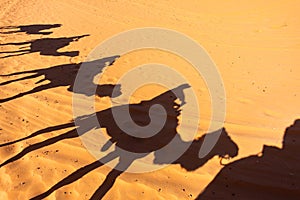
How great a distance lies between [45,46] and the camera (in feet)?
31.7

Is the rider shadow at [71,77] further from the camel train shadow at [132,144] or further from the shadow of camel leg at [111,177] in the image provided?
the shadow of camel leg at [111,177]

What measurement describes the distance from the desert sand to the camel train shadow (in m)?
0.05

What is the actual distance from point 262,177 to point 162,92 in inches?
120

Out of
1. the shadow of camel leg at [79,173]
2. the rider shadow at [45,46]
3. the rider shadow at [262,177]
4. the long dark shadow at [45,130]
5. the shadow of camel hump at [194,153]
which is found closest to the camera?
the rider shadow at [262,177]

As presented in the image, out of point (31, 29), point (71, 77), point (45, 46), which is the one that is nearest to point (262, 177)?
point (71, 77)

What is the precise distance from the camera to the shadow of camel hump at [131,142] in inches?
189

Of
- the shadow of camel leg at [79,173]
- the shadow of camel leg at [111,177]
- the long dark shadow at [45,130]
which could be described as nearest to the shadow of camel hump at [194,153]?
the shadow of camel leg at [111,177]

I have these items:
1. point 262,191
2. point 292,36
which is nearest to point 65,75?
point 262,191

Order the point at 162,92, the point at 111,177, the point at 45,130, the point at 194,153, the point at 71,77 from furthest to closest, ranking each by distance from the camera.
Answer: the point at 71,77
the point at 162,92
the point at 45,130
the point at 194,153
the point at 111,177

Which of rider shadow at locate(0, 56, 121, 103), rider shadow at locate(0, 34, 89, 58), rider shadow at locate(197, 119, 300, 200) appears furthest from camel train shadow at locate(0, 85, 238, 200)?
rider shadow at locate(0, 34, 89, 58)

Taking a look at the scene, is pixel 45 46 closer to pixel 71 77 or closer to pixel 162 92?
pixel 71 77

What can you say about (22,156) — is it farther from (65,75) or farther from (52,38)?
(52,38)

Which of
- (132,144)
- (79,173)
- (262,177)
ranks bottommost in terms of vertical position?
(262,177)

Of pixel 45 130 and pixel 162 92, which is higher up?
pixel 162 92
